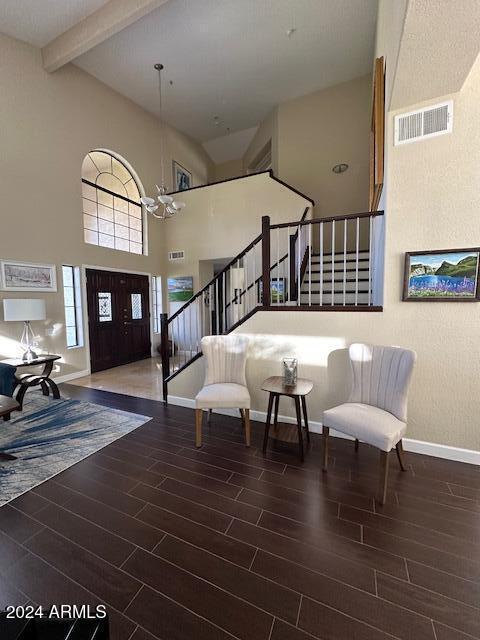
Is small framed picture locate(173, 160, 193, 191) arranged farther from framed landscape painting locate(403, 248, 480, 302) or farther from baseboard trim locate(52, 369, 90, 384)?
framed landscape painting locate(403, 248, 480, 302)

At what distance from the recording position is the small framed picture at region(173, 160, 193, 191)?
800 centimetres

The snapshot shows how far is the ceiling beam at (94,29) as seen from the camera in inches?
154

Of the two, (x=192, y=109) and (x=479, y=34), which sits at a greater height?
(x=192, y=109)

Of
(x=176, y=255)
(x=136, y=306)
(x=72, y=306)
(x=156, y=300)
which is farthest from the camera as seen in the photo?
(x=156, y=300)

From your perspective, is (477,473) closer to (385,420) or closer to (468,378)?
(468,378)

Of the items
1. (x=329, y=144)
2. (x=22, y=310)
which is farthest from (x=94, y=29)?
(x=329, y=144)

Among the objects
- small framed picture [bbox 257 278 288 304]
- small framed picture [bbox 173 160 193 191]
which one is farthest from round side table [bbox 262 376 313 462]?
small framed picture [bbox 173 160 193 191]

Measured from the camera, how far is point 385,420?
82.1 inches

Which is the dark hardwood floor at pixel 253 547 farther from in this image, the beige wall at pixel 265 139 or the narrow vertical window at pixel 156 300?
the beige wall at pixel 265 139

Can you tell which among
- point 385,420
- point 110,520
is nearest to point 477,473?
point 385,420

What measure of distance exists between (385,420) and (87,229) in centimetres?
635

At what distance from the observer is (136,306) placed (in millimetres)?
6965

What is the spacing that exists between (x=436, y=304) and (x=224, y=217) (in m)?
5.12

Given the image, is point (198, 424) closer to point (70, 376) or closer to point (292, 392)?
point (292, 392)
